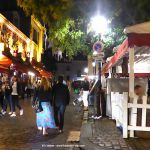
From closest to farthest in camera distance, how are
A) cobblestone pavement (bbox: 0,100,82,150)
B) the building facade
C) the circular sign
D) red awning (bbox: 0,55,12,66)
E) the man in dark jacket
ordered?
cobblestone pavement (bbox: 0,100,82,150)
the man in dark jacket
the circular sign
red awning (bbox: 0,55,12,66)
the building facade

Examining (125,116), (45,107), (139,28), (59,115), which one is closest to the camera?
(139,28)

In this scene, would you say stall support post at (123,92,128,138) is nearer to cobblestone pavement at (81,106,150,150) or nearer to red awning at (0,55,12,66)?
cobblestone pavement at (81,106,150,150)

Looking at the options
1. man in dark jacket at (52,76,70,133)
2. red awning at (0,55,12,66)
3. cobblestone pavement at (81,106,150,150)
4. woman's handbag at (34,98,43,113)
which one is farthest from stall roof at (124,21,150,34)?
red awning at (0,55,12,66)

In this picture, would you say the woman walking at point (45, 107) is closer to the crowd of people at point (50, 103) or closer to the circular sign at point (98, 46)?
the crowd of people at point (50, 103)

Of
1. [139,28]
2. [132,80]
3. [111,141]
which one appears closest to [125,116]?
[111,141]

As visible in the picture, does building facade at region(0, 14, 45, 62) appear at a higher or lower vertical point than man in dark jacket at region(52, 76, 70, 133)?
higher

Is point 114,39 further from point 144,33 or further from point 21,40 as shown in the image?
point 21,40

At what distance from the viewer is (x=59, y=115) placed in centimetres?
1390

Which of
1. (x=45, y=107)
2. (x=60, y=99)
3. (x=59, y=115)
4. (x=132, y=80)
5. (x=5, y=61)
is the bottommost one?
(x=59, y=115)

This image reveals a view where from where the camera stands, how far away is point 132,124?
1180cm

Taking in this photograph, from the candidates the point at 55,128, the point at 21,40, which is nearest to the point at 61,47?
the point at 55,128

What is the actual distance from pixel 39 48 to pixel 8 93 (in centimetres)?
3659

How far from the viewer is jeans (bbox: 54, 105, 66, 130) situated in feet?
45.1

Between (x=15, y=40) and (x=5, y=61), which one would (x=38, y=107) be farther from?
(x=15, y=40)
